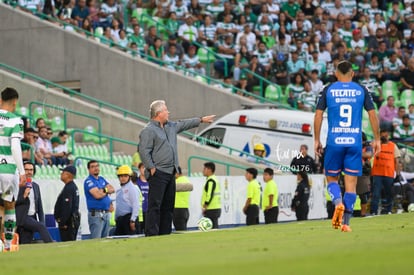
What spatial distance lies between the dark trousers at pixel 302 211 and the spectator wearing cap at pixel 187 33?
10.3m

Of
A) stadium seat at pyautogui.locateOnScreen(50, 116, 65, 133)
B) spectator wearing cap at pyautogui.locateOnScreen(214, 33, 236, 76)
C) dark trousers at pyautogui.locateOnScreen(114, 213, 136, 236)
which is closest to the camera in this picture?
dark trousers at pyautogui.locateOnScreen(114, 213, 136, 236)

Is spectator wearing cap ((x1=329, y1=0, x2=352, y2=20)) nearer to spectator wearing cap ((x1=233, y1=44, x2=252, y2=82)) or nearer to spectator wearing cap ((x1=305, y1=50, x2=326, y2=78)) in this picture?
spectator wearing cap ((x1=305, y1=50, x2=326, y2=78))

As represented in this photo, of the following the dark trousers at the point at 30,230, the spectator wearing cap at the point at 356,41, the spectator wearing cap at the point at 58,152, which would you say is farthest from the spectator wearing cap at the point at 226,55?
the dark trousers at the point at 30,230

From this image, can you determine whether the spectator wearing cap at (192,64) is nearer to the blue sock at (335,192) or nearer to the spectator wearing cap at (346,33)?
the spectator wearing cap at (346,33)

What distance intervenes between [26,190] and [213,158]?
41.7 feet

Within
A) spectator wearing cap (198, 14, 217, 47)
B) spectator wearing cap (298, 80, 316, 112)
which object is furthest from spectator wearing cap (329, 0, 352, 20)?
spectator wearing cap (298, 80, 316, 112)

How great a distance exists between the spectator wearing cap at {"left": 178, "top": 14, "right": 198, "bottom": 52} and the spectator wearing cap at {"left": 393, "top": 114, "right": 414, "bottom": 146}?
21.9ft

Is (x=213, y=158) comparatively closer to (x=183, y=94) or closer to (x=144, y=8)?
(x=183, y=94)

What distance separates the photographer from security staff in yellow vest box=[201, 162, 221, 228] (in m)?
25.7

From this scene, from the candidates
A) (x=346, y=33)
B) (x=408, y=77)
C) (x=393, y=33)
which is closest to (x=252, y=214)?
(x=408, y=77)

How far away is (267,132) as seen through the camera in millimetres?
32562

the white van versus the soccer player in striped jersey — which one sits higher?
the white van

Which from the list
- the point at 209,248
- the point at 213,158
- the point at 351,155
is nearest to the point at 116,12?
the point at 213,158

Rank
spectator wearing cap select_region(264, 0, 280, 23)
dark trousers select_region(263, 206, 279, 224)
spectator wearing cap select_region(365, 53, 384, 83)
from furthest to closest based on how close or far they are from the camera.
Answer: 1. spectator wearing cap select_region(264, 0, 280, 23)
2. spectator wearing cap select_region(365, 53, 384, 83)
3. dark trousers select_region(263, 206, 279, 224)
